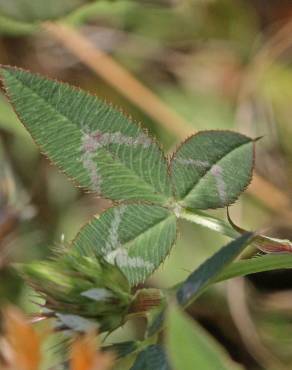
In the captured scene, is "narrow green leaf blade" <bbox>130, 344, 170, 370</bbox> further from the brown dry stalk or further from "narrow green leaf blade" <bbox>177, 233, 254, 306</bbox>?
the brown dry stalk

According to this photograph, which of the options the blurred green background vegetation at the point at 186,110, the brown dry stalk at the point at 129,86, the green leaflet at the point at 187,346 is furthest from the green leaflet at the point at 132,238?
the brown dry stalk at the point at 129,86

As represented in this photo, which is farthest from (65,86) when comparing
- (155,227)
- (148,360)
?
(148,360)

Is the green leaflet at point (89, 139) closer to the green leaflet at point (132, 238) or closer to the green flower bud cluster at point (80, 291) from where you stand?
the green leaflet at point (132, 238)

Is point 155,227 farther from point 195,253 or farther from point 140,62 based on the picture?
point 140,62

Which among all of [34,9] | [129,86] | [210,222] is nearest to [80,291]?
[210,222]

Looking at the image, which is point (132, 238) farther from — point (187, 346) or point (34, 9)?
point (34, 9)

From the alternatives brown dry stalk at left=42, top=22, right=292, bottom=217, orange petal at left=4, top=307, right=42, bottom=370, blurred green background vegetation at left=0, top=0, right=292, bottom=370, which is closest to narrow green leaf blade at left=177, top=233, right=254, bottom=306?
orange petal at left=4, top=307, right=42, bottom=370
